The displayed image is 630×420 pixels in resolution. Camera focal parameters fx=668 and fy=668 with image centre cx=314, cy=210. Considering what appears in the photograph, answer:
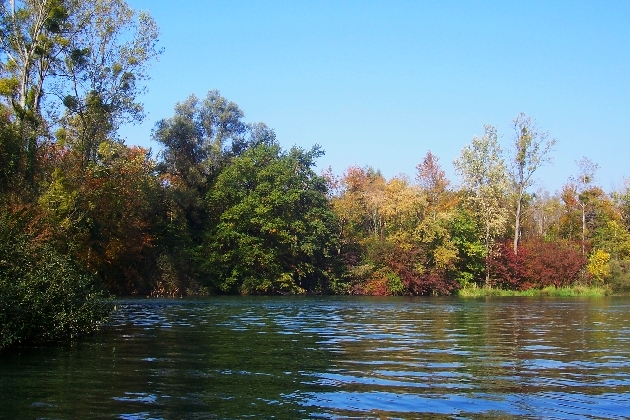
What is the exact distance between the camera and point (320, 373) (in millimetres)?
15281

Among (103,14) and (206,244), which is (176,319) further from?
(206,244)

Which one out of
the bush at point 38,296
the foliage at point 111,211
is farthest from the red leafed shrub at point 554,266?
the bush at point 38,296

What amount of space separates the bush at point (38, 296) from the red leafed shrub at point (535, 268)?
57227mm

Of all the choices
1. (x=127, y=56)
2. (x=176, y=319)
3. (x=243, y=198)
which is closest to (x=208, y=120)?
(x=243, y=198)

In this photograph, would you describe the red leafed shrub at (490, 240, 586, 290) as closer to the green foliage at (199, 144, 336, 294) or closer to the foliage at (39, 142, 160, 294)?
the green foliage at (199, 144, 336, 294)

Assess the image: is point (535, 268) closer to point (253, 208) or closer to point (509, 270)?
point (509, 270)

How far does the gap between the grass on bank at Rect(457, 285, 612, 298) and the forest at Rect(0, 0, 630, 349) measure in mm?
1282

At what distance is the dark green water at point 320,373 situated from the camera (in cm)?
1150

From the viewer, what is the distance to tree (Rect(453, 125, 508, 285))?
7125 centimetres

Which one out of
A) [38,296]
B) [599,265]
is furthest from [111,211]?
[599,265]

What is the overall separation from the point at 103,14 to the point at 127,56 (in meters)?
2.89

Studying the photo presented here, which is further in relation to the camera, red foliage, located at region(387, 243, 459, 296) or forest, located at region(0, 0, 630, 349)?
red foliage, located at region(387, 243, 459, 296)

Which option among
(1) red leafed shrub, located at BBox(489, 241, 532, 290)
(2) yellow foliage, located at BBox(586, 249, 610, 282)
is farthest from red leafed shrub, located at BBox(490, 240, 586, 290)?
(2) yellow foliage, located at BBox(586, 249, 610, 282)

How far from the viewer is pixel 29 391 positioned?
41.6ft
